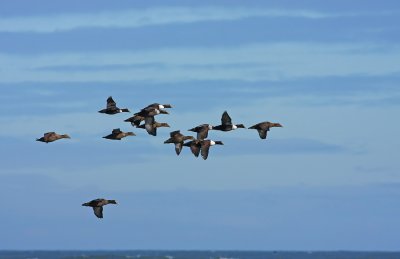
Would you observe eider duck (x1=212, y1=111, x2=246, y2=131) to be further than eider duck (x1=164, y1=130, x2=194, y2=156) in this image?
No

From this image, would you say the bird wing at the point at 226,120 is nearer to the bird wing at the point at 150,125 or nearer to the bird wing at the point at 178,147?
the bird wing at the point at 178,147

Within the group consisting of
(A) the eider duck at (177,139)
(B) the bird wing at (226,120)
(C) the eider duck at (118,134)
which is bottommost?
(A) the eider duck at (177,139)

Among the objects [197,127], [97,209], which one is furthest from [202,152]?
[97,209]

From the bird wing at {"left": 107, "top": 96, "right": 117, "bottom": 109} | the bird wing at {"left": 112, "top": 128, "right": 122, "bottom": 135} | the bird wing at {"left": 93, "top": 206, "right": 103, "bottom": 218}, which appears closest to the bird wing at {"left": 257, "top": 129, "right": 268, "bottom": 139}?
the bird wing at {"left": 112, "top": 128, "right": 122, "bottom": 135}

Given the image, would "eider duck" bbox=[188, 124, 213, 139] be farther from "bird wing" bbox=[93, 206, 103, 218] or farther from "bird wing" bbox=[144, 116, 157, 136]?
"bird wing" bbox=[93, 206, 103, 218]

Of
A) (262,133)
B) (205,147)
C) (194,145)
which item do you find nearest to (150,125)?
(194,145)

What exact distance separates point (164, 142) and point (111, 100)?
167 inches

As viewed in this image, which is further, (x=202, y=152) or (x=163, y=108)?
(x=163, y=108)

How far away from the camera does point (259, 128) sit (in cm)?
8606

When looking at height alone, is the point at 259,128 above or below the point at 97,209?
above

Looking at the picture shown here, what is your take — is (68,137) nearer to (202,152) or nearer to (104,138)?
(104,138)

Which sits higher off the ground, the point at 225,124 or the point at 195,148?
the point at 225,124

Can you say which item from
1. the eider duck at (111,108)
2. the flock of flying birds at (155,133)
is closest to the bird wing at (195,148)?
the flock of flying birds at (155,133)

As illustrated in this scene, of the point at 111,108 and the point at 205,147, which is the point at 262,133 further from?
the point at 111,108
